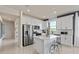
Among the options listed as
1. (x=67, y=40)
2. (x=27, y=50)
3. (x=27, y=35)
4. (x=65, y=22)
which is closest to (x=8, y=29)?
(x=27, y=35)

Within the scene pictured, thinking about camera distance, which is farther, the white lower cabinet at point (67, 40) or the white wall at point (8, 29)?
the white wall at point (8, 29)

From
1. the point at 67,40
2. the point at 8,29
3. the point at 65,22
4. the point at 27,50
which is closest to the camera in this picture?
the point at 27,50

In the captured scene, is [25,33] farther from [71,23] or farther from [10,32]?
[10,32]

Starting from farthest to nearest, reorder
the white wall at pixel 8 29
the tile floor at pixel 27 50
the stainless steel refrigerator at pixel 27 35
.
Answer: the white wall at pixel 8 29, the stainless steel refrigerator at pixel 27 35, the tile floor at pixel 27 50

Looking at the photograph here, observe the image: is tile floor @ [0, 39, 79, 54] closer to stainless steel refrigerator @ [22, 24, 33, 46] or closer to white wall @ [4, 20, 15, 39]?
stainless steel refrigerator @ [22, 24, 33, 46]

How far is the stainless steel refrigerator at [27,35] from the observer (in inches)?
249

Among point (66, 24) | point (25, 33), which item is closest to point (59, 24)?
point (66, 24)

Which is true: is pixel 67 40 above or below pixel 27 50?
above

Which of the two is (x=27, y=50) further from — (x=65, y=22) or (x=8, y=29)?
(x=8, y=29)

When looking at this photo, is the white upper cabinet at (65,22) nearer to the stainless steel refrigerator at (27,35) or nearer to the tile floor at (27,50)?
the tile floor at (27,50)

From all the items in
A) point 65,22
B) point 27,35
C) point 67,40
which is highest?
point 65,22

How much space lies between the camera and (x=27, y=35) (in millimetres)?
6656

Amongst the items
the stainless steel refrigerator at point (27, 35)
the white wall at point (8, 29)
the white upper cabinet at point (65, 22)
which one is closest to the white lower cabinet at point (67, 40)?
the white upper cabinet at point (65, 22)

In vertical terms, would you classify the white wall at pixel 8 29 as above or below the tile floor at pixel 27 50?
above
